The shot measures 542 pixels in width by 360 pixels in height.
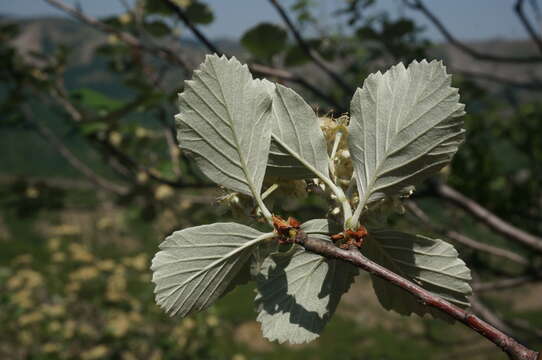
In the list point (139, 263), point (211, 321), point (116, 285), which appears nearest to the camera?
point (211, 321)

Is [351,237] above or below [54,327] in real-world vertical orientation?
above

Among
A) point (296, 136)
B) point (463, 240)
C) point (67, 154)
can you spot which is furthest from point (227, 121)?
point (67, 154)

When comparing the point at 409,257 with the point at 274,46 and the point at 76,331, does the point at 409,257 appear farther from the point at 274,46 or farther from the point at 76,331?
the point at 76,331

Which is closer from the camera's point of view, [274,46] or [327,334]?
[274,46]

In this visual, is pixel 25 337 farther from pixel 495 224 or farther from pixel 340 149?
pixel 340 149

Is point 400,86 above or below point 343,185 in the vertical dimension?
above

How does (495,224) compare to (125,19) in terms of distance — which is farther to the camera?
(125,19)

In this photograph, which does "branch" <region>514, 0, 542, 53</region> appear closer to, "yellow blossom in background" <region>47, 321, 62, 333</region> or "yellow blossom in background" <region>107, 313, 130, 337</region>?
"yellow blossom in background" <region>107, 313, 130, 337</region>

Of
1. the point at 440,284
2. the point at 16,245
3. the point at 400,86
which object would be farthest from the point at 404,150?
the point at 16,245
